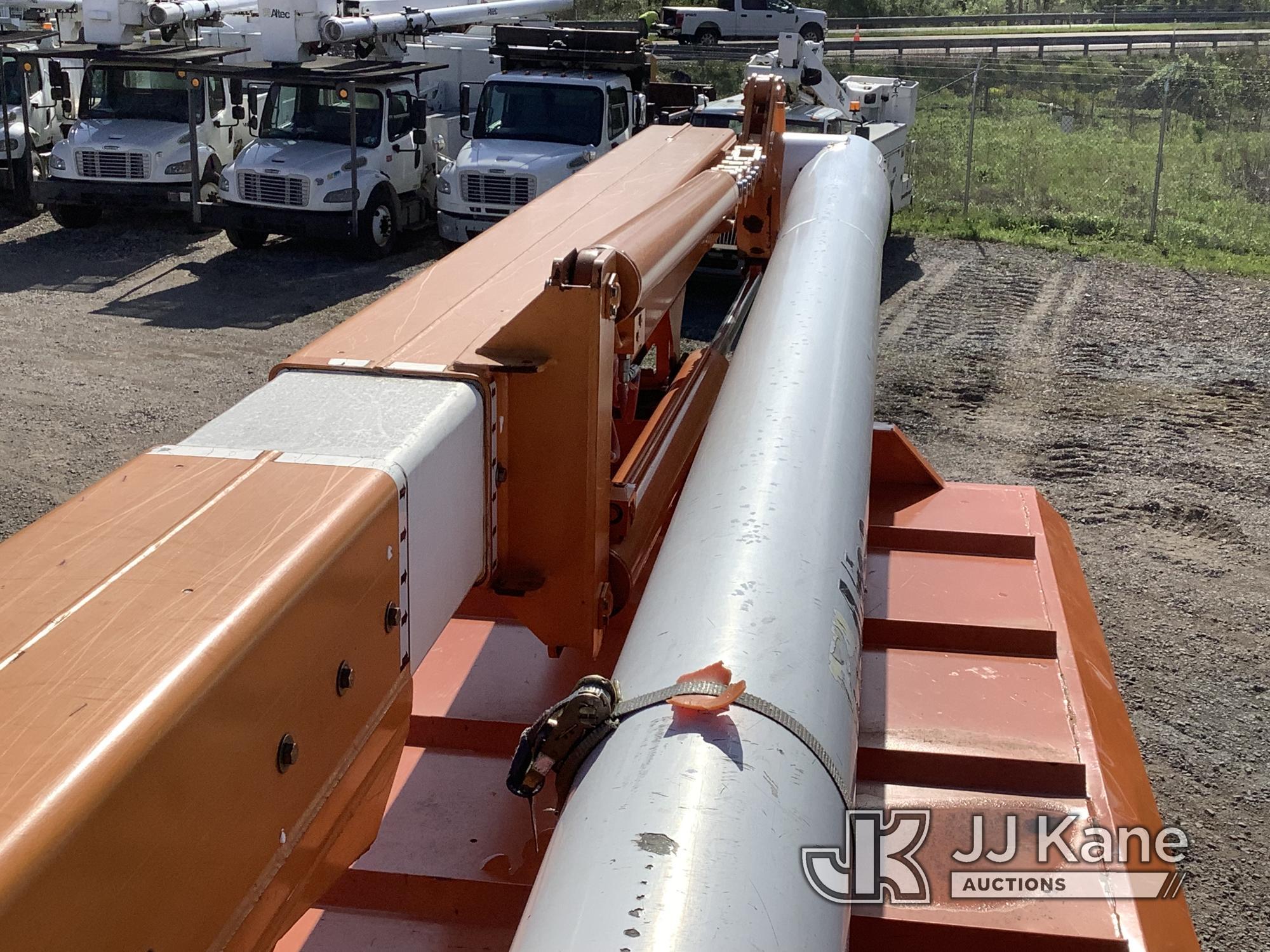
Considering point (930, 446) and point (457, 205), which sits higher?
point (457, 205)

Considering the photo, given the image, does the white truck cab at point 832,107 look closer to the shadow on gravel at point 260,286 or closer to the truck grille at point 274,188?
the shadow on gravel at point 260,286

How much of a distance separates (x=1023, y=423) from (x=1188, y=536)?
217cm

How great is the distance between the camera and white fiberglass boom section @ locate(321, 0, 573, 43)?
15.1 meters

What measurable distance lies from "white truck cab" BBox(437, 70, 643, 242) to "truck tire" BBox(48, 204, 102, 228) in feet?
15.4

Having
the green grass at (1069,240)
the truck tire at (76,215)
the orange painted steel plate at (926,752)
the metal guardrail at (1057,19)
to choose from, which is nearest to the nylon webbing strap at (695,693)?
the orange painted steel plate at (926,752)

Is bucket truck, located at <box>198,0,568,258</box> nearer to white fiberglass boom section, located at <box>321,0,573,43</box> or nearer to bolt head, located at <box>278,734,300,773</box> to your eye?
white fiberglass boom section, located at <box>321,0,573,43</box>

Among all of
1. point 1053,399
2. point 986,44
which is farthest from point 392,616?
point 986,44

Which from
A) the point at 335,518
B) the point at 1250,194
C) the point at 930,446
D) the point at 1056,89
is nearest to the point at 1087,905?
the point at 335,518

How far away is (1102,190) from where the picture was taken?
1898cm

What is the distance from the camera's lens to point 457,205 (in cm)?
1441

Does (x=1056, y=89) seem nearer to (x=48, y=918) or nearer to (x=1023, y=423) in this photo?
(x=1023, y=423)

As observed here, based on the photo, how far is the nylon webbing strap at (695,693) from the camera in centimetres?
192

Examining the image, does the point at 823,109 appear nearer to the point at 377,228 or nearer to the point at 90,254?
the point at 377,228

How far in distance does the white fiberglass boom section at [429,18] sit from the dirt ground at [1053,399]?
257cm
